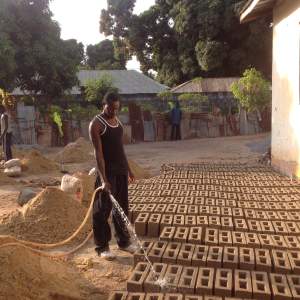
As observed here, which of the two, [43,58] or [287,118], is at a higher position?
[43,58]

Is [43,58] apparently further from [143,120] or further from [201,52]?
[201,52]

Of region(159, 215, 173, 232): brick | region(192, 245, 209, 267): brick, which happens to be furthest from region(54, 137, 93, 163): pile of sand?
region(192, 245, 209, 267): brick

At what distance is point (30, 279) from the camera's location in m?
3.33

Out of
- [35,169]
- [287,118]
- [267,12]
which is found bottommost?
[35,169]

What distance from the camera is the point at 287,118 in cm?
827

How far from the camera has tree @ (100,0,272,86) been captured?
96.4 ft

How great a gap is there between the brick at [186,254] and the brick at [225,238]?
317 millimetres

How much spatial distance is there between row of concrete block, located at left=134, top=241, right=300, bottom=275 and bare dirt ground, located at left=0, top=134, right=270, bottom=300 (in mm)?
368

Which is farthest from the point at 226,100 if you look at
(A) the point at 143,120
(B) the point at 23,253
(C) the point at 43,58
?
(B) the point at 23,253

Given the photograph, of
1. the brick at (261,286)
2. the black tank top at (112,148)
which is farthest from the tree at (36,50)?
the brick at (261,286)

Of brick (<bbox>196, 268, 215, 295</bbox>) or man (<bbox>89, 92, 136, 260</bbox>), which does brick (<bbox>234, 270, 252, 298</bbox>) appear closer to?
brick (<bbox>196, 268, 215, 295</bbox>)

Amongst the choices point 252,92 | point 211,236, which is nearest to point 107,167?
point 211,236

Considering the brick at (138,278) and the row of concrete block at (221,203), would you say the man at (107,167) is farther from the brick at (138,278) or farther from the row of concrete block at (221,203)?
the row of concrete block at (221,203)

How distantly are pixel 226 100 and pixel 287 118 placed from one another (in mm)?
12157
